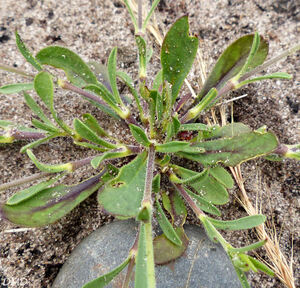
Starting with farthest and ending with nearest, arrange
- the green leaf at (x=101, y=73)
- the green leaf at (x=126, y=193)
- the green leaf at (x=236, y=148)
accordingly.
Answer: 1. the green leaf at (x=101, y=73)
2. the green leaf at (x=236, y=148)
3. the green leaf at (x=126, y=193)

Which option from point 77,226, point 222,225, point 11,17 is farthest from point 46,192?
point 11,17

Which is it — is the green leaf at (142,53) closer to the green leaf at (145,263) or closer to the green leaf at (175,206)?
the green leaf at (175,206)

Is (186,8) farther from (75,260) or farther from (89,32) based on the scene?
(75,260)

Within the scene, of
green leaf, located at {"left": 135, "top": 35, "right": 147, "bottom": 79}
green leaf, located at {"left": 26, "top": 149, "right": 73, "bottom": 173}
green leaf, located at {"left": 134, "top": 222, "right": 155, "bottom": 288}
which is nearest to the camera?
green leaf, located at {"left": 134, "top": 222, "right": 155, "bottom": 288}

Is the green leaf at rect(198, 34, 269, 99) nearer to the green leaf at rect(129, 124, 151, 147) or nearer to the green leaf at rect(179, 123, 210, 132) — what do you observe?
the green leaf at rect(179, 123, 210, 132)

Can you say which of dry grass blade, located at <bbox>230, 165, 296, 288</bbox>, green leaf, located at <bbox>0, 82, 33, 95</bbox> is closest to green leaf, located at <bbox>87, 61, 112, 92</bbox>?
green leaf, located at <bbox>0, 82, 33, 95</bbox>

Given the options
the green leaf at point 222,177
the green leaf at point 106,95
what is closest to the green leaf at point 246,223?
the green leaf at point 222,177

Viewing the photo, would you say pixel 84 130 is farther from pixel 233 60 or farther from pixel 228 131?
pixel 233 60
